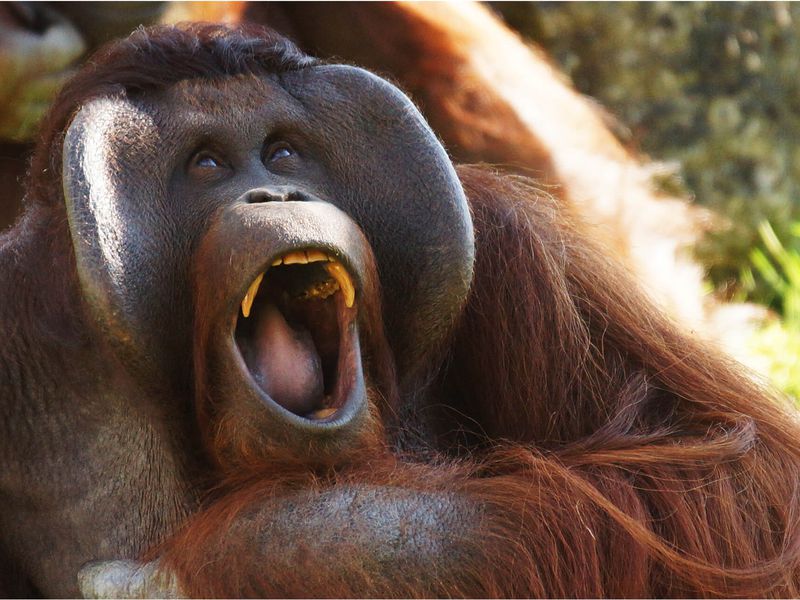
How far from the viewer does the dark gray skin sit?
6.14 ft

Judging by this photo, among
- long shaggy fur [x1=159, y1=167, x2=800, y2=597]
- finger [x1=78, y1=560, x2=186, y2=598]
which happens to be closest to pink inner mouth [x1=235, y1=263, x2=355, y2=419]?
long shaggy fur [x1=159, y1=167, x2=800, y2=597]

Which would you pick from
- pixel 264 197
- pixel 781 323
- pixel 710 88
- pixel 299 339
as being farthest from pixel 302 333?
pixel 710 88

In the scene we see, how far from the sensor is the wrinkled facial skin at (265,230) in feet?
6.16

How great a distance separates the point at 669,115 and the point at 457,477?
14.9 feet

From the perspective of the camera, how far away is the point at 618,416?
215 centimetres

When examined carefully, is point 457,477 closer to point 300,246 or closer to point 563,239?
point 300,246

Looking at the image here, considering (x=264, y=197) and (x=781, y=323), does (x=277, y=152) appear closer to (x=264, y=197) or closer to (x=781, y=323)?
(x=264, y=197)

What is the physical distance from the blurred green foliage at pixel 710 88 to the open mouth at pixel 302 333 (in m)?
4.18

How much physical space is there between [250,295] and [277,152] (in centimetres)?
34

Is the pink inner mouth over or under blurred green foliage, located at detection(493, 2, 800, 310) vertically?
under

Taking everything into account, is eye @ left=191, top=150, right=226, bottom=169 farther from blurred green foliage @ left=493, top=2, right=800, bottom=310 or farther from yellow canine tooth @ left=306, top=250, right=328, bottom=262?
blurred green foliage @ left=493, top=2, right=800, bottom=310

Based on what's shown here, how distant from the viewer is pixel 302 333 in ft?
6.63

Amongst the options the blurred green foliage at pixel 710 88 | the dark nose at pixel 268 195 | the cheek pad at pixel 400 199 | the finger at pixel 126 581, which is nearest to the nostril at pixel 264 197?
the dark nose at pixel 268 195

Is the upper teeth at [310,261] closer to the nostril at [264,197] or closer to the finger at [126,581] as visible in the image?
the nostril at [264,197]
